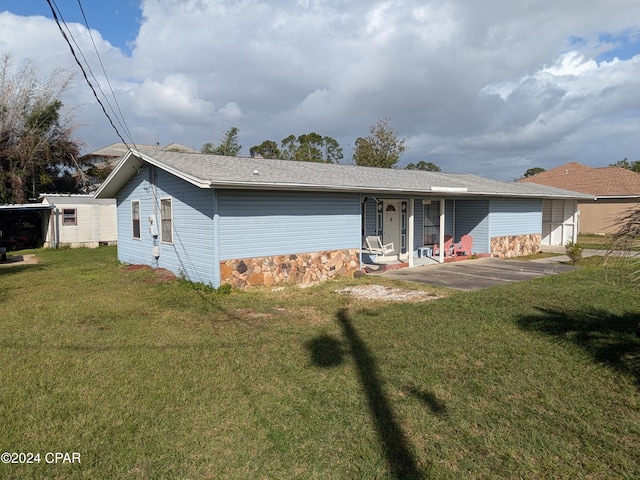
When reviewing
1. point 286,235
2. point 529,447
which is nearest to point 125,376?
point 529,447

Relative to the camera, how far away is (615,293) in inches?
345

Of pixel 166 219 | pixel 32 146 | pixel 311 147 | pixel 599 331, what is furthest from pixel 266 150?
pixel 599 331

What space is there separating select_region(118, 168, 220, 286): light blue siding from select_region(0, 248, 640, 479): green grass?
2.23 meters

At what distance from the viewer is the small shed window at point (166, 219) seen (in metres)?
11.7

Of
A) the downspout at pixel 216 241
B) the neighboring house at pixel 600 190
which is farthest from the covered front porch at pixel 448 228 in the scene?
the neighboring house at pixel 600 190

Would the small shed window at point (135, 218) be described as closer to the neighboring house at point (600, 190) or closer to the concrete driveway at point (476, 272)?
the concrete driveway at point (476, 272)

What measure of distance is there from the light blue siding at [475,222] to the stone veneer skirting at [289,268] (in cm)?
634

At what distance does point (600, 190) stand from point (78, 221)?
3127 cm

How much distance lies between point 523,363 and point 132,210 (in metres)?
12.8

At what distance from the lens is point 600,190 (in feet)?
90.4

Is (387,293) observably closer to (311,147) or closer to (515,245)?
(515,245)

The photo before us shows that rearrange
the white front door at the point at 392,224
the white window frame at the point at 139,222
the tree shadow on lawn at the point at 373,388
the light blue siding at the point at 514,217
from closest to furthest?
the tree shadow on lawn at the point at 373,388 → the white window frame at the point at 139,222 → the white front door at the point at 392,224 → the light blue siding at the point at 514,217

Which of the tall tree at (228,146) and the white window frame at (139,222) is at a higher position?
the tall tree at (228,146)

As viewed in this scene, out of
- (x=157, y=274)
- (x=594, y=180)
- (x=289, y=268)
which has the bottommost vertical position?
(x=157, y=274)
